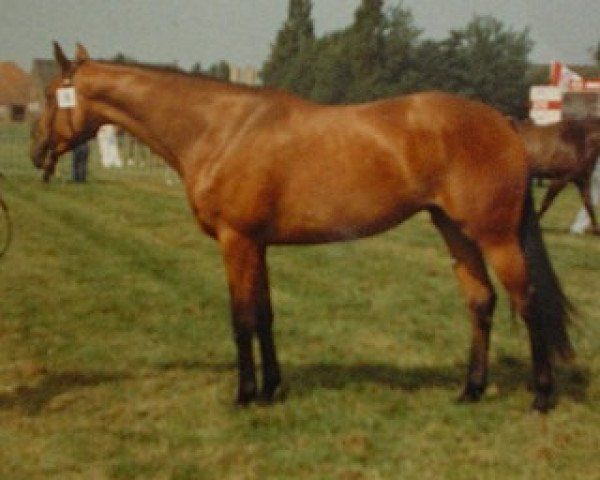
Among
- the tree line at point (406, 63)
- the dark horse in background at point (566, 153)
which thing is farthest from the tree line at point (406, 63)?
the dark horse in background at point (566, 153)

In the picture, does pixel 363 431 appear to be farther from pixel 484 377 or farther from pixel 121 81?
pixel 121 81

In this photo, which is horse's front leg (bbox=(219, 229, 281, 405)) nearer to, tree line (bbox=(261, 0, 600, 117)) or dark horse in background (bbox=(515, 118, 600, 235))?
dark horse in background (bbox=(515, 118, 600, 235))

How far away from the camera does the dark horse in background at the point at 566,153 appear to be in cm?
1478

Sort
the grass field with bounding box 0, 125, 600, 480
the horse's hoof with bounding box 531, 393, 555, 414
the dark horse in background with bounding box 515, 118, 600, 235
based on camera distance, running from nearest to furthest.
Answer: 1. the grass field with bounding box 0, 125, 600, 480
2. the horse's hoof with bounding box 531, 393, 555, 414
3. the dark horse in background with bounding box 515, 118, 600, 235

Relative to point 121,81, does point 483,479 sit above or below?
below

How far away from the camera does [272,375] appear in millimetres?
5730

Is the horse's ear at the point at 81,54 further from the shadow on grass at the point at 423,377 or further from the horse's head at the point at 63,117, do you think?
the shadow on grass at the point at 423,377

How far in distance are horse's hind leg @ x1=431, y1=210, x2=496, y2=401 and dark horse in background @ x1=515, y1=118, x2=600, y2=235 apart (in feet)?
29.9

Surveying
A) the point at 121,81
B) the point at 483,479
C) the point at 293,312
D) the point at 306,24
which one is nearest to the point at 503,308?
the point at 293,312

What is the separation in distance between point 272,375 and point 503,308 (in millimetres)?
3596

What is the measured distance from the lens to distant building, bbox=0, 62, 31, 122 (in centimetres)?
10919

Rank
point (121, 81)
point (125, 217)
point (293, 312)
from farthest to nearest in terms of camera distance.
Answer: point (125, 217)
point (293, 312)
point (121, 81)

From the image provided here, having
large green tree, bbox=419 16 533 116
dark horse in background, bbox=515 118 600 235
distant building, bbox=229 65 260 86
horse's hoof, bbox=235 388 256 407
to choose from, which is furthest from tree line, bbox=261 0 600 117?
horse's hoof, bbox=235 388 256 407

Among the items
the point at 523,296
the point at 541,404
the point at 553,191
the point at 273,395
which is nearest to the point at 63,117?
the point at 273,395
